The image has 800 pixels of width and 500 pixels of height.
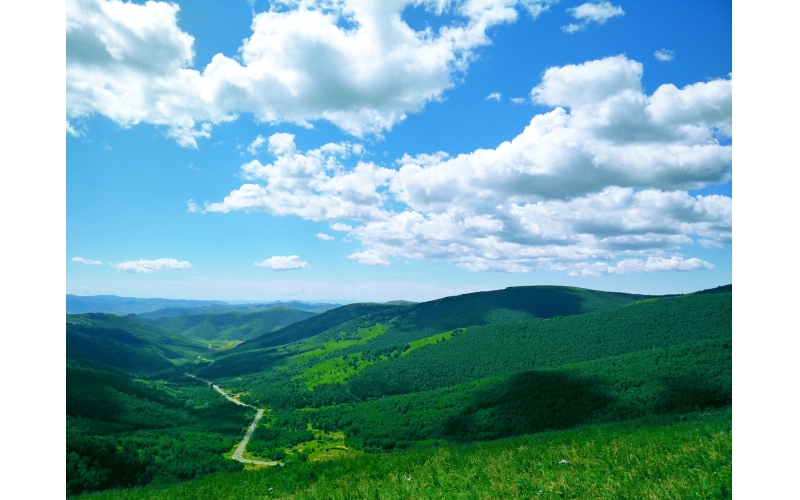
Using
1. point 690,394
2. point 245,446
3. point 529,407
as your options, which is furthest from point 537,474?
point 245,446

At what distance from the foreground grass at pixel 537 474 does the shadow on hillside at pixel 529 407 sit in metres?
73.4

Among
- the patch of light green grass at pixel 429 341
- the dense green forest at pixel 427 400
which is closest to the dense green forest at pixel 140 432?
the dense green forest at pixel 427 400

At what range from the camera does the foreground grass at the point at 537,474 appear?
30.9 ft

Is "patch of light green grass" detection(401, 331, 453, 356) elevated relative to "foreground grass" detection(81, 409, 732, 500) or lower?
lower

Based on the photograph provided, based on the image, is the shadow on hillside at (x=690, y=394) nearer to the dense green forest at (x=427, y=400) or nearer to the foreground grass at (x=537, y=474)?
the dense green forest at (x=427, y=400)

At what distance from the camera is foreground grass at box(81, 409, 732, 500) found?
30.9 ft

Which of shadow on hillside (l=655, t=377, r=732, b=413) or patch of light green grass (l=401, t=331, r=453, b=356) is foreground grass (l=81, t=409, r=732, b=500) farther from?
patch of light green grass (l=401, t=331, r=453, b=356)

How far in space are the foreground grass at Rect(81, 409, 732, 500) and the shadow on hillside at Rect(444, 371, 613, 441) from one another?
241 ft

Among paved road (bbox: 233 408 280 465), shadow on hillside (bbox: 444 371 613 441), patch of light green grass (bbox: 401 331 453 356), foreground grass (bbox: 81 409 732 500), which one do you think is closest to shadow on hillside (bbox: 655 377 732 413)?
shadow on hillside (bbox: 444 371 613 441)

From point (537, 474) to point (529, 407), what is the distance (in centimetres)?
8918

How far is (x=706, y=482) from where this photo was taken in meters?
8.72

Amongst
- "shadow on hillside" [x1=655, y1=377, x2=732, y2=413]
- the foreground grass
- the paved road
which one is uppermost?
the foreground grass
